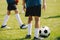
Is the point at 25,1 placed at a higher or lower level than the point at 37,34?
higher

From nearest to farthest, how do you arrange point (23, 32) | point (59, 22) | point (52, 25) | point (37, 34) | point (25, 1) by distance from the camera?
point (37, 34) < point (25, 1) < point (23, 32) < point (52, 25) < point (59, 22)

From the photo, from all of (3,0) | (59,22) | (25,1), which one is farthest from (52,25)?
(3,0)

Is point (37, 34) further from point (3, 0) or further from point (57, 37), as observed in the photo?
point (3, 0)

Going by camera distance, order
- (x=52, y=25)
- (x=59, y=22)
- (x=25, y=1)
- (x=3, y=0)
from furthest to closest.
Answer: (x=3, y=0) < (x=59, y=22) < (x=52, y=25) < (x=25, y=1)

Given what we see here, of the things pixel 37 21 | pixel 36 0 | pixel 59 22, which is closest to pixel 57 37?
pixel 37 21

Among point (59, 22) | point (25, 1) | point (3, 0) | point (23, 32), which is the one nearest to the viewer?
point (25, 1)

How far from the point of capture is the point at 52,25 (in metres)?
9.60

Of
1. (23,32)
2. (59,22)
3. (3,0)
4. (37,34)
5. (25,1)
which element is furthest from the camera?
(3,0)

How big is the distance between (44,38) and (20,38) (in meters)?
0.76

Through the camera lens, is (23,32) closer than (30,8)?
No

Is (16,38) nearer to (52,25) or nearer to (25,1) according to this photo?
(25,1)

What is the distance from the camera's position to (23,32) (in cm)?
822

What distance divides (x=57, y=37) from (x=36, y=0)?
140 centimetres

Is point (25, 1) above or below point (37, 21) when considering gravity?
above
